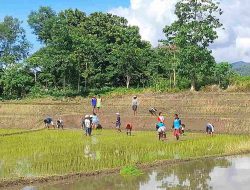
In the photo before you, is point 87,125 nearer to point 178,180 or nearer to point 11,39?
point 178,180

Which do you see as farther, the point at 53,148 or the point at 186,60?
the point at 186,60

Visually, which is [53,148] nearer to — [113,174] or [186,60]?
[113,174]

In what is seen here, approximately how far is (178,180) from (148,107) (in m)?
25.7

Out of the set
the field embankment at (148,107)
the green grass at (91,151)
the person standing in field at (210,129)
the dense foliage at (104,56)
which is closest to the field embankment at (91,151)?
the green grass at (91,151)

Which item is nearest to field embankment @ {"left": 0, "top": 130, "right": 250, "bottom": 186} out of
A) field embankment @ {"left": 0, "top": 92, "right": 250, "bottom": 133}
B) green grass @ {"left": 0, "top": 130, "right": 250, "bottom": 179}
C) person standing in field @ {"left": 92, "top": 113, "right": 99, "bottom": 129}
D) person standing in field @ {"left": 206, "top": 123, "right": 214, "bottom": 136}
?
green grass @ {"left": 0, "top": 130, "right": 250, "bottom": 179}

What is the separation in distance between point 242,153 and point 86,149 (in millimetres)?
7543

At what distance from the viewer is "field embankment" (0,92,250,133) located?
114 ft

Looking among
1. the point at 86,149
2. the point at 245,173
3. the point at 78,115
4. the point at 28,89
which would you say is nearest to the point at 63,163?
the point at 86,149

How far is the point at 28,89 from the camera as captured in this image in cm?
5962

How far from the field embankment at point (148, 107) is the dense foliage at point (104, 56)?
417cm

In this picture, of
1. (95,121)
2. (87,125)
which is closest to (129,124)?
(87,125)

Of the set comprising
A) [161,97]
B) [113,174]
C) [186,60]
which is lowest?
[113,174]

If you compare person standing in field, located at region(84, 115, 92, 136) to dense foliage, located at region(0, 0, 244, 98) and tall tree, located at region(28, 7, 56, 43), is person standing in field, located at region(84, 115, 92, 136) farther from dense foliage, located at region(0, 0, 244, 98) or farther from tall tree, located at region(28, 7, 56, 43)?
tall tree, located at region(28, 7, 56, 43)

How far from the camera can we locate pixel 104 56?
58.7 meters
